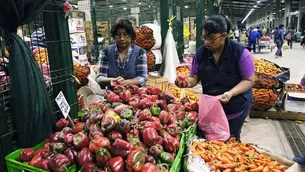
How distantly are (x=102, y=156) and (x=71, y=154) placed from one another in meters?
0.23

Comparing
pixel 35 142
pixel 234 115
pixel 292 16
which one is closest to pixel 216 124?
pixel 234 115

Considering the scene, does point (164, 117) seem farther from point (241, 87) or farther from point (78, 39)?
point (78, 39)

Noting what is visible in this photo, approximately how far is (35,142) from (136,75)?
150cm

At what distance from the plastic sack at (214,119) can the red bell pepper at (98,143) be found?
3.74 feet

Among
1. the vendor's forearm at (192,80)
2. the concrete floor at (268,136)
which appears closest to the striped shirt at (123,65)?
the vendor's forearm at (192,80)

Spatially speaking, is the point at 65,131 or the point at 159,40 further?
the point at 159,40

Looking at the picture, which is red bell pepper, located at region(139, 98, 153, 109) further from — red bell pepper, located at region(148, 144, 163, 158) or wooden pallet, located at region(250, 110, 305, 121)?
wooden pallet, located at region(250, 110, 305, 121)

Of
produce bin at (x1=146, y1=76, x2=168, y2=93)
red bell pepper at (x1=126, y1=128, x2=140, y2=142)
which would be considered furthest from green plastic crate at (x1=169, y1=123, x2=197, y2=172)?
produce bin at (x1=146, y1=76, x2=168, y2=93)

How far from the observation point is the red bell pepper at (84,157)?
4.98ft

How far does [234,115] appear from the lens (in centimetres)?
261

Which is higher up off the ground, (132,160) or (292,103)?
(132,160)

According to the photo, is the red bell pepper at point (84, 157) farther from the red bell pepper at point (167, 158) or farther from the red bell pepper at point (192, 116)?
the red bell pepper at point (192, 116)

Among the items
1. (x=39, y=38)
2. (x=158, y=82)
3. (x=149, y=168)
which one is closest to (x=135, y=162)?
(x=149, y=168)

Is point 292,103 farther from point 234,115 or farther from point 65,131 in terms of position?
point 65,131
